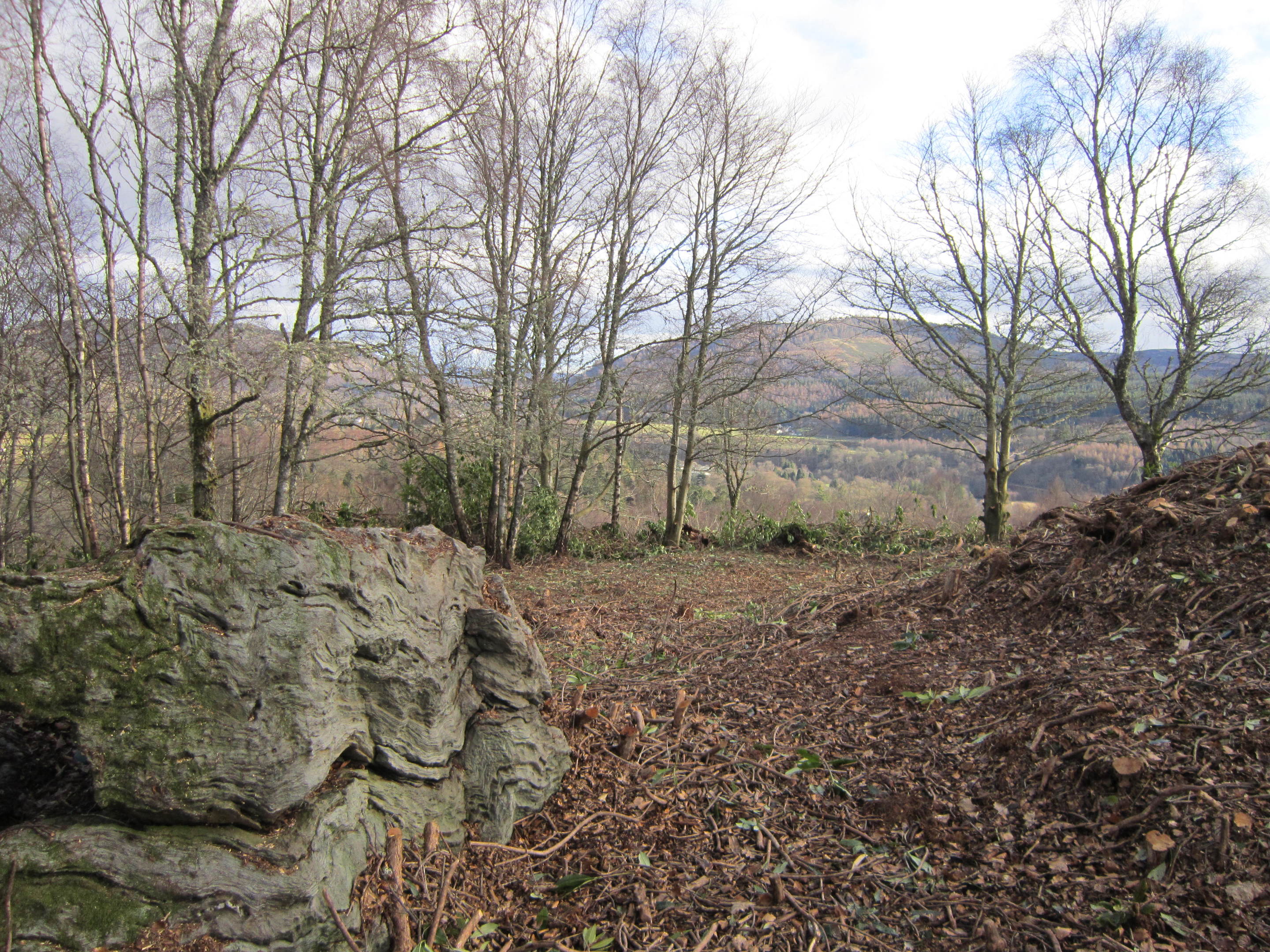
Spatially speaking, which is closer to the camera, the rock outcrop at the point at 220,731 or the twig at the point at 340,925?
the rock outcrop at the point at 220,731


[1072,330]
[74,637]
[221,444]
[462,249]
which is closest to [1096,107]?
[1072,330]

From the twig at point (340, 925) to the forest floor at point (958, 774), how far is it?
13cm

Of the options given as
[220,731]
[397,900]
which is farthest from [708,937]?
[220,731]

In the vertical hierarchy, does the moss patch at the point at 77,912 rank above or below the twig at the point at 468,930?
above

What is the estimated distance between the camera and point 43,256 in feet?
32.8

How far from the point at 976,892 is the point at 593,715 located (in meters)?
1.89

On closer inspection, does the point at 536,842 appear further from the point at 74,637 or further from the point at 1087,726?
the point at 1087,726

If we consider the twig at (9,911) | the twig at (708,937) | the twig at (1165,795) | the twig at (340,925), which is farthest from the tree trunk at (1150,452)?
the twig at (9,911)

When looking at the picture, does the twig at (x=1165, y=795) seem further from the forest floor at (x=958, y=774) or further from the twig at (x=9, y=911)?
the twig at (x=9, y=911)

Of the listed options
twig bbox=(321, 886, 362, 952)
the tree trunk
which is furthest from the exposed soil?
the tree trunk

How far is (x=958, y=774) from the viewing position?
9.29ft

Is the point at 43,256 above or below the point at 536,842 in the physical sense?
above

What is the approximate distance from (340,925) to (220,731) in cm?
66

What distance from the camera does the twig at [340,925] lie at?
6.35 ft
